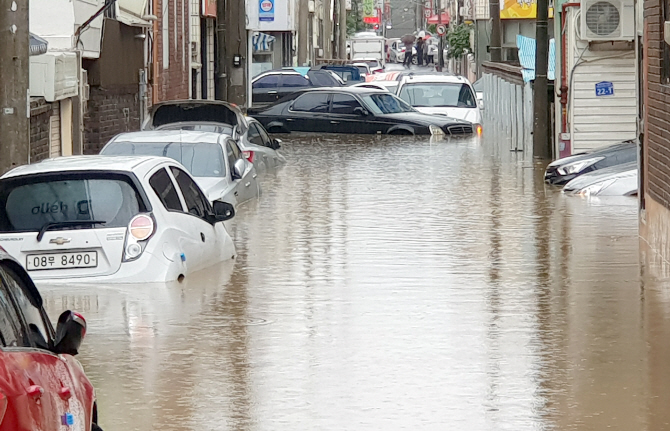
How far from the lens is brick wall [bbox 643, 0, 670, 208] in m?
14.7

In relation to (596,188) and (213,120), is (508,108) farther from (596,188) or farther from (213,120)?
(596,188)

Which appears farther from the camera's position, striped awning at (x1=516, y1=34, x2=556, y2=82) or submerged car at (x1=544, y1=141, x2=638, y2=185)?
striped awning at (x1=516, y1=34, x2=556, y2=82)

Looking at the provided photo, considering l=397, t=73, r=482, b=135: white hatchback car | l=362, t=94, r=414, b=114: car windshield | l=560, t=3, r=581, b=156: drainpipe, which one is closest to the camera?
l=560, t=3, r=581, b=156: drainpipe

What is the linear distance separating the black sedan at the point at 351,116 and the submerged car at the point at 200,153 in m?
16.5

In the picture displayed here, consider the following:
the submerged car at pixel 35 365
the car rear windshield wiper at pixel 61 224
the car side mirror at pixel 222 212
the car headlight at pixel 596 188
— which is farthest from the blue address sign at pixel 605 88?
the submerged car at pixel 35 365

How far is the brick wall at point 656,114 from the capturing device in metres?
14.7

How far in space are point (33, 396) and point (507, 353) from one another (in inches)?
211

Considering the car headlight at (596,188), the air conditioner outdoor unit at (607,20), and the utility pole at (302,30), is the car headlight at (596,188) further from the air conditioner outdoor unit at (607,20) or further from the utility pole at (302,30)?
the utility pole at (302,30)

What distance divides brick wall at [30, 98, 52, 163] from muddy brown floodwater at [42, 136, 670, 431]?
290cm

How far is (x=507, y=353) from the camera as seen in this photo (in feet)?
32.3

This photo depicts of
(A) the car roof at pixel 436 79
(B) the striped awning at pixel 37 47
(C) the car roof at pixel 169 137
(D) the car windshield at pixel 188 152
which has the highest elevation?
(B) the striped awning at pixel 37 47

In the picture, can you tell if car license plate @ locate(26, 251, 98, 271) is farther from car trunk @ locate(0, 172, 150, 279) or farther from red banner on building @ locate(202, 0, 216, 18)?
red banner on building @ locate(202, 0, 216, 18)

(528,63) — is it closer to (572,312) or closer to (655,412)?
(572,312)

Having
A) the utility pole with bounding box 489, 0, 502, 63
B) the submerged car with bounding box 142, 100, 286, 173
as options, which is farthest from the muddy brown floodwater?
the utility pole with bounding box 489, 0, 502, 63
